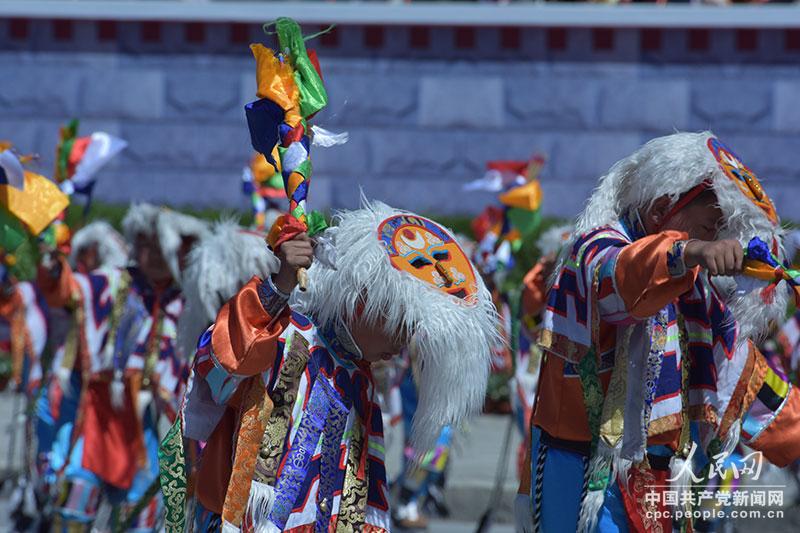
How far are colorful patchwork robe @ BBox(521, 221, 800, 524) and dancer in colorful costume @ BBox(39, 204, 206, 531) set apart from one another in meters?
2.66

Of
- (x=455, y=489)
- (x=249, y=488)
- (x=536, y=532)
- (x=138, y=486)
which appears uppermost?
(x=249, y=488)

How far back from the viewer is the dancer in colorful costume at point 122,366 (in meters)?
6.44

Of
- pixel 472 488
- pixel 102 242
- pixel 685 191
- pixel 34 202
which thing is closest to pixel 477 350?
pixel 685 191

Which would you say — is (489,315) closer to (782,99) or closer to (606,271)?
(606,271)

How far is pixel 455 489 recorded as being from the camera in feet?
28.2

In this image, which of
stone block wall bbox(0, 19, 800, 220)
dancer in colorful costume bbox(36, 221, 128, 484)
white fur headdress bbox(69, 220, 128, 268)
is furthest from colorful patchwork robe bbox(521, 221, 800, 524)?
stone block wall bbox(0, 19, 800, 220)

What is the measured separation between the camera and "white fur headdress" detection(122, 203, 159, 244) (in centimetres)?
650

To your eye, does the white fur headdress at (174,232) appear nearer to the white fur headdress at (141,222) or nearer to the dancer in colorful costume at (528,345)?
the white fur headdress at (141,222)

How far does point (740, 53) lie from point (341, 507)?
9.85 m

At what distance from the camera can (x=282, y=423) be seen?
3.61m

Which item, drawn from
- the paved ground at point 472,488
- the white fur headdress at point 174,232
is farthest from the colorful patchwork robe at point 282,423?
the paved ground at point 472,488

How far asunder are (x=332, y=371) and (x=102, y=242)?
5.06m

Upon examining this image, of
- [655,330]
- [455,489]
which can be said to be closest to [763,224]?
[655,330]

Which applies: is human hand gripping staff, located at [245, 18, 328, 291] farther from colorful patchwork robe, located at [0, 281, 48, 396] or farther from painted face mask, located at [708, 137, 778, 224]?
colorful patchwork robe, located at [0, 281, 48, 396]
